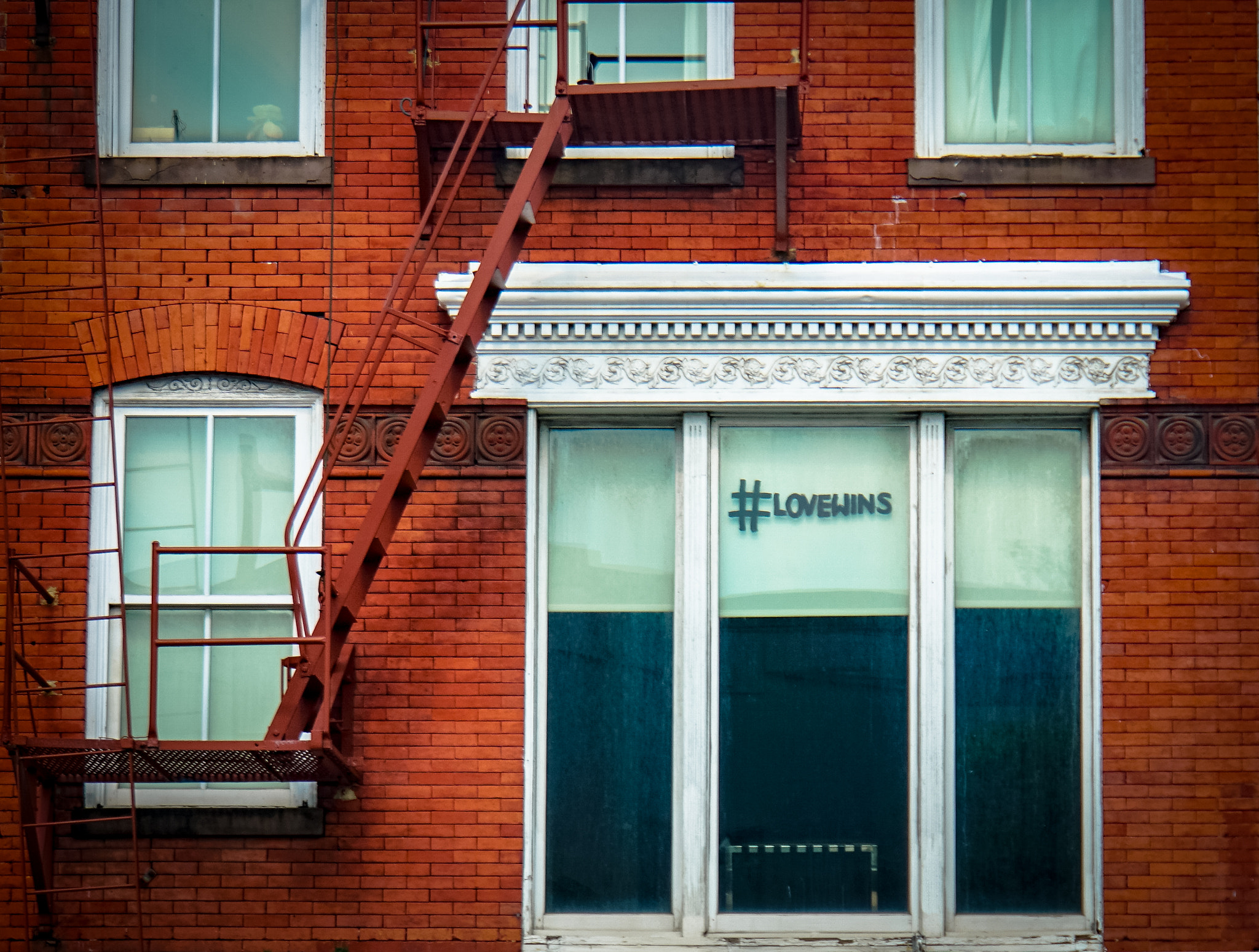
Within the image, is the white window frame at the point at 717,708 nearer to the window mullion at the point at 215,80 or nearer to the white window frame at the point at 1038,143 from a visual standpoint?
the white window frame at the point at 1038,143

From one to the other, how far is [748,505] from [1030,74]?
2.89 m

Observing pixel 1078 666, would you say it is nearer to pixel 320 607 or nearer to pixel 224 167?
pixel 320 607

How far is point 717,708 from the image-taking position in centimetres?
721

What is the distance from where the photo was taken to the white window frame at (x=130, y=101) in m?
7.41

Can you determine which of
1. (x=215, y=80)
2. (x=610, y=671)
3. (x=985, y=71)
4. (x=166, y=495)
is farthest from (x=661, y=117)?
(x=166, y=495)

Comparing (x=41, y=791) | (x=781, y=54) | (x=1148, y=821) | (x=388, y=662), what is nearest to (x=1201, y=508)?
(x=1148, y=821)

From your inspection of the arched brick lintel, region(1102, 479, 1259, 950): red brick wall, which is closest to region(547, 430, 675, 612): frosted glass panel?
the arched brick lintel

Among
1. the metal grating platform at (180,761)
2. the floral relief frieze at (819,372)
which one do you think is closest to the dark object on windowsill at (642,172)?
the floral relief frieze at (819,372)

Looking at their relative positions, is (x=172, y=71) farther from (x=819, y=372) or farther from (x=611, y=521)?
(x=819, y=372)

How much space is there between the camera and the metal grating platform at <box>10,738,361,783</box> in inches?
242

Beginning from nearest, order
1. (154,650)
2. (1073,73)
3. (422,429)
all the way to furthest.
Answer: (154,650), (422,429), (1073,73)

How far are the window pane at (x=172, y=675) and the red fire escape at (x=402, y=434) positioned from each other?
150 millimetres

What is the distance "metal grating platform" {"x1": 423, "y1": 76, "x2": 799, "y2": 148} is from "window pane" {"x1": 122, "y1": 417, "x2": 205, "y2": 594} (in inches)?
84.6

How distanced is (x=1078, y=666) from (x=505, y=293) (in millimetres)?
3688
